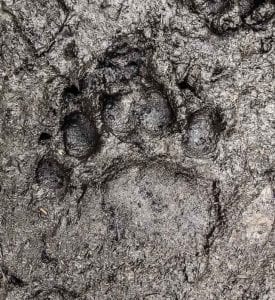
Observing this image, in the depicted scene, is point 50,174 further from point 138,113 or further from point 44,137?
point 138,113

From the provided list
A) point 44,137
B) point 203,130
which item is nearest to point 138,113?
point 203,130

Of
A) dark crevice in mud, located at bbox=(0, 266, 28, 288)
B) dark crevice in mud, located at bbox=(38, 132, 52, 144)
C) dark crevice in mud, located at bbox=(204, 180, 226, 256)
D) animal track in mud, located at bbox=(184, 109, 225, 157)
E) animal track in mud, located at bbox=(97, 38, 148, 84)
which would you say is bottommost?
dark crevice in mud, located at bbox=(0, 266, 28, 288)

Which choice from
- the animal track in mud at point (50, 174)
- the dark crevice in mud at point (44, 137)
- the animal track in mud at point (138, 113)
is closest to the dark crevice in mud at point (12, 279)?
the animal track in mud at point (50, 174)

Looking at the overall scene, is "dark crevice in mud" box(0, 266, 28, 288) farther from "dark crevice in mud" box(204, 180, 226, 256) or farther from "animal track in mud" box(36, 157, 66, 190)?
"dark crevice in mud" box(204, 180, 226, 256)

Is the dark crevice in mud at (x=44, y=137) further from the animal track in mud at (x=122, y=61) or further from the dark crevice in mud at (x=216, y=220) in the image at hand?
the dark crevice in mud at (x=216, y=220)

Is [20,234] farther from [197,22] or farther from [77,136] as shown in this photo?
[197,22]

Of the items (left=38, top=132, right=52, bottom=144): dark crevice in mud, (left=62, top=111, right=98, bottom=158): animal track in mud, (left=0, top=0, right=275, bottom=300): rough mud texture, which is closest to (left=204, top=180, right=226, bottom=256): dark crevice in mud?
(left=0, top=0, right=275, bottom=300): rough mud texture

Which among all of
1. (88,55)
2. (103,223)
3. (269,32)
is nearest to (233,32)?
(269,32)
